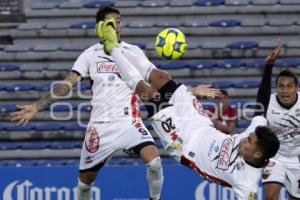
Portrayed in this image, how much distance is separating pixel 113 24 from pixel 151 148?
1848 mm

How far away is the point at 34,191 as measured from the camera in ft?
37.7

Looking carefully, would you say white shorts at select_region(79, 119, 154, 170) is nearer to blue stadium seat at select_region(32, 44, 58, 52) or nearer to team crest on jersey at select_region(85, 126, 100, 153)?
team crest on jersey at select_region(85, 126, 100, 153)

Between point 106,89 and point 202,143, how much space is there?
190 cm

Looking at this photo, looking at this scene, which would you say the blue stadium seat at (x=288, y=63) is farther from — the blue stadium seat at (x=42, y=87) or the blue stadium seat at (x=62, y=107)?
the blue stadium seat at (x=42, y=87)

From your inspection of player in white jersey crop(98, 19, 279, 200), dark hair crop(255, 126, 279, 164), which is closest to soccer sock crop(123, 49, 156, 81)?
player in white jersey crop(98, 19, 279, 200)

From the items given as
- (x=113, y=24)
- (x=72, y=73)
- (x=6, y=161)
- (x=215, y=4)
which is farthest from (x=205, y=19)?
(x=113, y=24)

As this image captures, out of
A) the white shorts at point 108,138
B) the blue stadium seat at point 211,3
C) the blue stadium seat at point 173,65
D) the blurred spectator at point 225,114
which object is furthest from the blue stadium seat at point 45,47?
the white shorts at point 108,138

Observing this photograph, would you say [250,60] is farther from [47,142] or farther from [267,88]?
[267,88]

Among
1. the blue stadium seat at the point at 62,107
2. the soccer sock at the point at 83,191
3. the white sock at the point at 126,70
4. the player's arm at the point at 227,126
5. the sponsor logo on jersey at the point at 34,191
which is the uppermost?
the white sock at the point at 126,70

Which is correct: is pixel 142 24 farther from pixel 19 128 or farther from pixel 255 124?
pixel 255 124

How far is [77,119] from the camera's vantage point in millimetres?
14250

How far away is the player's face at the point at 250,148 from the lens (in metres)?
7.29

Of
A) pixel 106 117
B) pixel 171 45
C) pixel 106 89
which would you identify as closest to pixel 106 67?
pixel 106 89

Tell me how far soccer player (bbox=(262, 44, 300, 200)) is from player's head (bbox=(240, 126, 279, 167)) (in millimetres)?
2537
